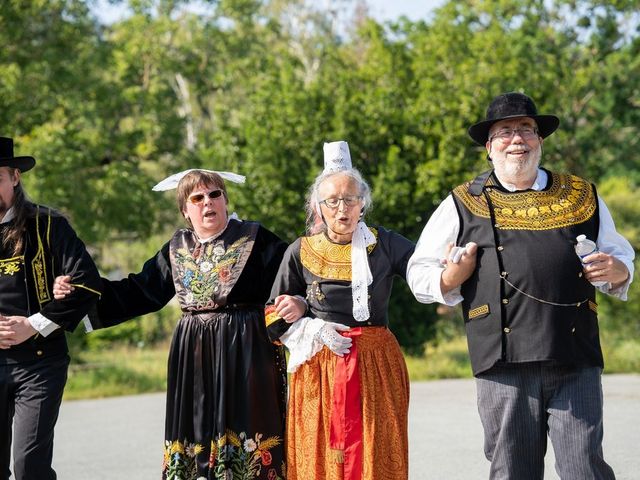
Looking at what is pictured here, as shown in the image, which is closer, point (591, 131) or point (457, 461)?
point (457, 461)

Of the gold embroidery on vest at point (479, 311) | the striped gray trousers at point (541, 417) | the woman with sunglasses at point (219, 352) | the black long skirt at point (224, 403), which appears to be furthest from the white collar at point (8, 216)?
the striped gray trousers at point (541, 417)

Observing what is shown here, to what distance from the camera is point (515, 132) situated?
15.6 feet

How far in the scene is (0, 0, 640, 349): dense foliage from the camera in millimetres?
17500

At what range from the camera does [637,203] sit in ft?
69.8

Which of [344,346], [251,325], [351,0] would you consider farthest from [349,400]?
[351,0]

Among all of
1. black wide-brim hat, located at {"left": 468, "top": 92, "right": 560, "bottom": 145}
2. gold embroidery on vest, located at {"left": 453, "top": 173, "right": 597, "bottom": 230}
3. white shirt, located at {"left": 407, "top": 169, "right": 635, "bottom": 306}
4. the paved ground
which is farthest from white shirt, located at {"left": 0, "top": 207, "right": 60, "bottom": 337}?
the paved ground

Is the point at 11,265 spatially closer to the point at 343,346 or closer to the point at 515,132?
the point at 343,346

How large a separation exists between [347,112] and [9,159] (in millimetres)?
12569

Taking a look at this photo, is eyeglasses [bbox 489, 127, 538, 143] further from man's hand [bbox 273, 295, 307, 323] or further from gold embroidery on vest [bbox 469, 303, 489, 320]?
man's hand [bbox 273, 295, 307, 323]

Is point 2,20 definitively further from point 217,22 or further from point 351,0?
point 351,0

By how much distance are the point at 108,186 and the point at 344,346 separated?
602 inches

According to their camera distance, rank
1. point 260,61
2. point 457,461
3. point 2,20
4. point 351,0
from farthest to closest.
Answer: point 351,0, point 260,61, point 2,20, point 457,461

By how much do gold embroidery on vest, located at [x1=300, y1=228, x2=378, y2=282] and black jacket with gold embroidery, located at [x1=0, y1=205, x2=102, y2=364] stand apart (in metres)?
1.11

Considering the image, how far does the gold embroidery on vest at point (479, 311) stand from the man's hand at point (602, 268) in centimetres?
44
